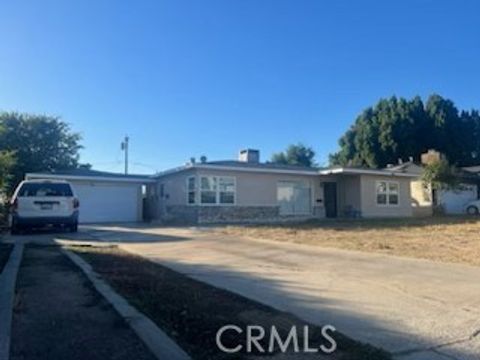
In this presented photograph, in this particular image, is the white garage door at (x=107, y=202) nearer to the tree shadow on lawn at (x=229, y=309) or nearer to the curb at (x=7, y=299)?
the curb at (x=7, y=299)

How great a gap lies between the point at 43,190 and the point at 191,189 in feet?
35.0

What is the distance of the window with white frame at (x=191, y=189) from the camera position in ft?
83.4

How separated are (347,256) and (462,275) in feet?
10.1

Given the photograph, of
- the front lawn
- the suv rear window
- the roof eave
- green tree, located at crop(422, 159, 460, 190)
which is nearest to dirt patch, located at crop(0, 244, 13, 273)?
the suv rear window

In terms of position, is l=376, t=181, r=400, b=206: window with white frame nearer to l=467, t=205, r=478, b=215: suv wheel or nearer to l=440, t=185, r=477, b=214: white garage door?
l=440, t=185, r=477, b=214: white garage door

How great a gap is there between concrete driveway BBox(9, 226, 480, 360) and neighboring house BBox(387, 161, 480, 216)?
88.3 feet

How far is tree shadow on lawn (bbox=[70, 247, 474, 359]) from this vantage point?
4613 millimetres

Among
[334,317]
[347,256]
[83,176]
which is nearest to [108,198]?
[83,176]

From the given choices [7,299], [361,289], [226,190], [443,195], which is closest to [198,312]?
[7,299]

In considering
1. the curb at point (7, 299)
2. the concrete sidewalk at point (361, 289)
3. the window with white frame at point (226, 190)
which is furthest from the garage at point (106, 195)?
the curb at point (7, 299)

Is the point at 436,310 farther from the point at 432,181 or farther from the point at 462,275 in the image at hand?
the point at 432,181

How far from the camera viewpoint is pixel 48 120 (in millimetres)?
45125

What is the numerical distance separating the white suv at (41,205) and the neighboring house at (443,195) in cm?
2619

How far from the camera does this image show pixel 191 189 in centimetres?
2583
